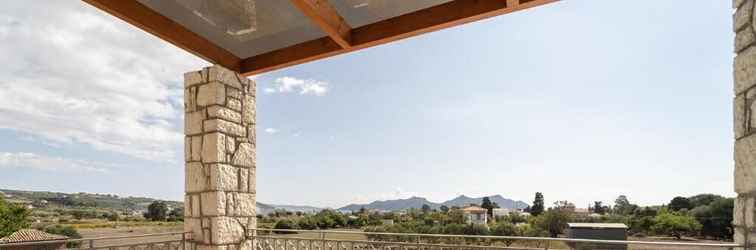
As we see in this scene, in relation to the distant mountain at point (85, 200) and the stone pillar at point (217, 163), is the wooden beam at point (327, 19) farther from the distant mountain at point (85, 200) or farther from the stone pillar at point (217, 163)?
the distant mountain at point (85, 200)

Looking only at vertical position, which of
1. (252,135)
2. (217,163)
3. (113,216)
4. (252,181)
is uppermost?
Result: (252,135)

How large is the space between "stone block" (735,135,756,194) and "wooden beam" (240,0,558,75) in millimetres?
1479

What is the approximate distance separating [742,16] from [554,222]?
25.7 meters

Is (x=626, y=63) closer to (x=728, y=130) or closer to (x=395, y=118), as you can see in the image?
(x=395, y=118)

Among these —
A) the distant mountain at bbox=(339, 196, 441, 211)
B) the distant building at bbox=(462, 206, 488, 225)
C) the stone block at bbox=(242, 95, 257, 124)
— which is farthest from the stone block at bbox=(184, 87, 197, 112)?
the distant mountain at bbox=(339, 196, 441, 211)

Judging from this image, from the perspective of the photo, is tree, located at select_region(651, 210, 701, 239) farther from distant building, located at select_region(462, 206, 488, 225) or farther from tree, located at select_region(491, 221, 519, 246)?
distant building, located at select_region(462, 206, 488, 225)

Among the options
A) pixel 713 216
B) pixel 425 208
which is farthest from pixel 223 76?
pixel 425 208

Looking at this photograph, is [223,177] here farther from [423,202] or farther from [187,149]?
[423,202]

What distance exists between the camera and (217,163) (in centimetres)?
395

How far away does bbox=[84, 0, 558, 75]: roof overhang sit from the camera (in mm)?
A: 3217

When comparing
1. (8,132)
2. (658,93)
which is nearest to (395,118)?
(658,93)

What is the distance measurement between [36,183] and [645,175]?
44.1 m

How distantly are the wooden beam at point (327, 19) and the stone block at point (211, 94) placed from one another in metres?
1.34

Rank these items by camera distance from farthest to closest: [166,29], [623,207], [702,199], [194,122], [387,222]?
[387,222] < [623,207] < [702,199] < [194,122] < [166,29]
